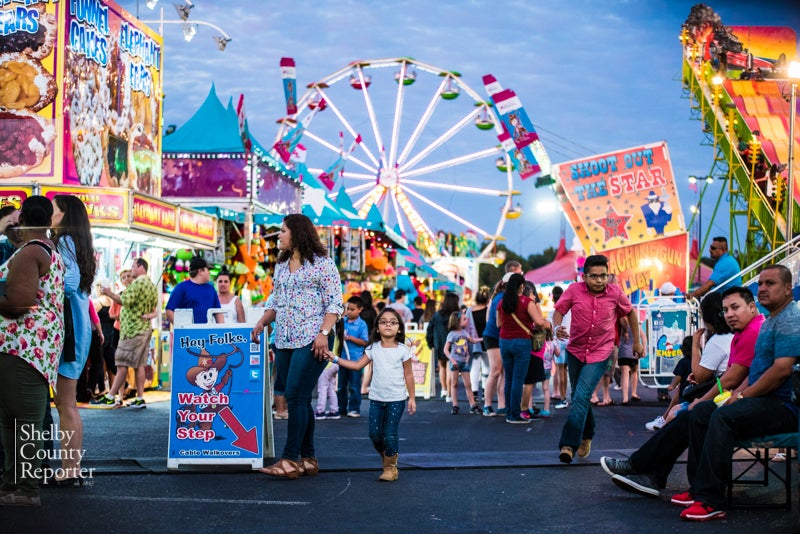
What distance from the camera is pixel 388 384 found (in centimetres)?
743

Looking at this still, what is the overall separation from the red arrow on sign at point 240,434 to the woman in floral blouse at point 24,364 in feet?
5.95

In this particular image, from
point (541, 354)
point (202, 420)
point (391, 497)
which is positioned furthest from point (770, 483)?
point (541, 354)

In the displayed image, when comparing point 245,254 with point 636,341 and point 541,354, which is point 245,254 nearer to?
point 541,354

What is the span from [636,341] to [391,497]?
8.59 ft

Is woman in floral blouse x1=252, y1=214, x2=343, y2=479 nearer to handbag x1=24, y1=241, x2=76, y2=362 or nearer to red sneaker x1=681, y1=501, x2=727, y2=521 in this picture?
handbag x1=24, y1=241, x2=76, y2=362

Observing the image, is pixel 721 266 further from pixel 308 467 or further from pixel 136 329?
pixel 308 467

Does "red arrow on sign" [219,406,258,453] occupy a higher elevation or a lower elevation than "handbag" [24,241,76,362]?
lower

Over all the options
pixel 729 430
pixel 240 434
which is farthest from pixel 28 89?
pixel 729 430

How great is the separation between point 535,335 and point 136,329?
14.6 feet

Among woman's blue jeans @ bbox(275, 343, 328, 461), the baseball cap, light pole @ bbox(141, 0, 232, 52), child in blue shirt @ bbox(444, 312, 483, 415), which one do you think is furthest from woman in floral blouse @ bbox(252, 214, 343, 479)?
light pole @ bbox(141, 0, 232, 52)

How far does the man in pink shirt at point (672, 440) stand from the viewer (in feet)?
21.7

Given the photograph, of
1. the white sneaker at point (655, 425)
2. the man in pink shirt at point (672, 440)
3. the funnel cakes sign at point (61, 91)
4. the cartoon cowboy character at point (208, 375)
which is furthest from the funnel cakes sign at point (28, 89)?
the man in pink shirt at point (672, 440)

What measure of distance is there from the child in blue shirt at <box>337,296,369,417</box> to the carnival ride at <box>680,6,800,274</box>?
1724 centimetres

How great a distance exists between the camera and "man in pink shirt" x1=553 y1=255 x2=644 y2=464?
8.10 metres
